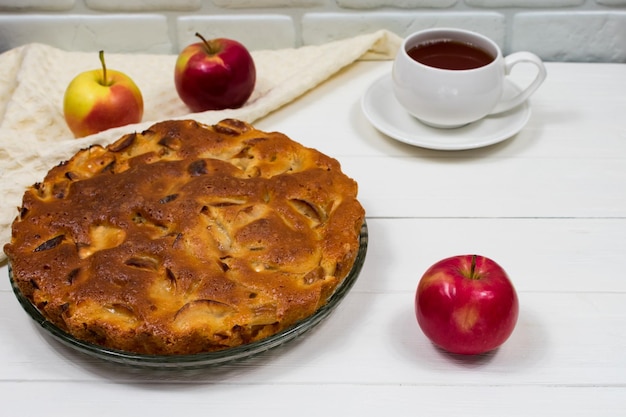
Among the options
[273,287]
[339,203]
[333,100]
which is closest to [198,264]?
[273,287]

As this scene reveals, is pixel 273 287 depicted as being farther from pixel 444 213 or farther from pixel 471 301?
pixel 444 213

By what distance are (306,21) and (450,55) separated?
345 millimetres

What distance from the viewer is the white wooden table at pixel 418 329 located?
2.55 ft

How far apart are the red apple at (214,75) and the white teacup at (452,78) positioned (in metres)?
0.26

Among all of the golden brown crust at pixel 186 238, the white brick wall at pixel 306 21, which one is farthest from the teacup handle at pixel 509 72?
the golden brown crust at pixel 186 238

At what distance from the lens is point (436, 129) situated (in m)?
1.22

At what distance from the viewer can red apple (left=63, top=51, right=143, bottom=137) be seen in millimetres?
1212

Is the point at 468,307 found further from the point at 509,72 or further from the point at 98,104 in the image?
the point at 98,104

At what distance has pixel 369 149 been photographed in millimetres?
1209

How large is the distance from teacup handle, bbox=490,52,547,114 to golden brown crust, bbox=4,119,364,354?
0.37 m

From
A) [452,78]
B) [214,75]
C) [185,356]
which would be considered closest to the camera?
[185,356]

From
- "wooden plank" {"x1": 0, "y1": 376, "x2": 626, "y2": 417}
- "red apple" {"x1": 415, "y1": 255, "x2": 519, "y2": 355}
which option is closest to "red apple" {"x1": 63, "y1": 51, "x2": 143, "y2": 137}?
"wooden plank" {"x1": 0, "y1": 376, "x2": 626, "y2": 417}

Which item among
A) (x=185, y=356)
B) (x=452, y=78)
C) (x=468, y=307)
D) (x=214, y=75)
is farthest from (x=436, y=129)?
(x=185, y=356)

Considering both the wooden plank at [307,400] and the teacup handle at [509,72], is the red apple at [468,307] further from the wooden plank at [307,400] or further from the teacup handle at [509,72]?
the teacup handle at [509,72]
